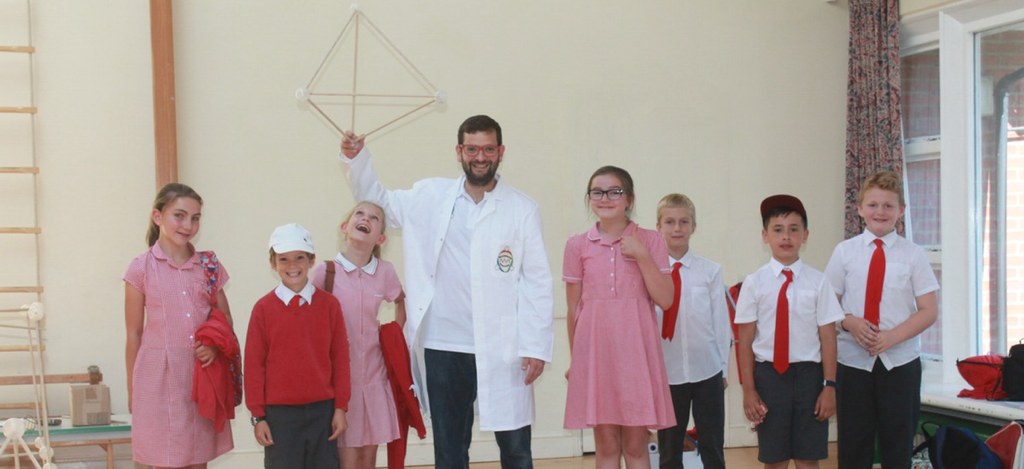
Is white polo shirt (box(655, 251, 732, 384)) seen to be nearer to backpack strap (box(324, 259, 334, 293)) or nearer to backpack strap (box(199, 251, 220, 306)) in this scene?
backpack strap (box(324, 259, 334, 293))

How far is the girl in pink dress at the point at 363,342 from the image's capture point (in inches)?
129

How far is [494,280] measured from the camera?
303 cm

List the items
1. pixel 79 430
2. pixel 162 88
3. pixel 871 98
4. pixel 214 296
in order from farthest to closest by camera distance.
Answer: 1. pixel 871 98
2. pixel 162 88
3. pixel 79 430
4. pixel 214 296

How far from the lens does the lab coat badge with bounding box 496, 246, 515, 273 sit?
3041mm

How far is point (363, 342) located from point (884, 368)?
1.96m

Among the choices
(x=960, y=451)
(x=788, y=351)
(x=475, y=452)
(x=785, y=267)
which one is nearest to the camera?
(x=788, y=351)

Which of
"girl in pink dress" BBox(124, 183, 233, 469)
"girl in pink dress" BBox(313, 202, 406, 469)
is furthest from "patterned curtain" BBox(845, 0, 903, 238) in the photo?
"girl in pink dress" BBox(124, 183, 233, 469)

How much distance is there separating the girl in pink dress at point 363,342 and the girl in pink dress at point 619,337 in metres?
0.64

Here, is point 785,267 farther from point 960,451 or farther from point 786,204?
point 960,451

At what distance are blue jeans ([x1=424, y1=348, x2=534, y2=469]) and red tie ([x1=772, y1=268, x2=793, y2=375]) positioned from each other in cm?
98

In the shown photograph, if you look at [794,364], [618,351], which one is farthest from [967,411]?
[618,351]

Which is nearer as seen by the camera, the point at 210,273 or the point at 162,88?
the point at 210,273

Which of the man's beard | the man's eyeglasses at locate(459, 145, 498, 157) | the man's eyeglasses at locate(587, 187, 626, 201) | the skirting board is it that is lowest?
the skirting board

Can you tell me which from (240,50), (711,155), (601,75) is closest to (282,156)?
(240,50)
